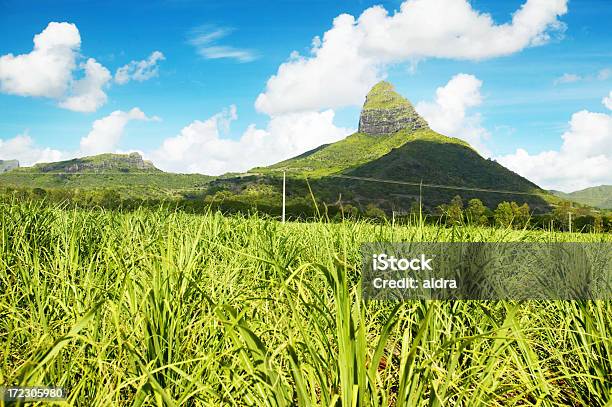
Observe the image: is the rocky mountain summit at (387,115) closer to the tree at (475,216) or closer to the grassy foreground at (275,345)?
the tree at (475,216)

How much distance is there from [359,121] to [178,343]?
171849 mm

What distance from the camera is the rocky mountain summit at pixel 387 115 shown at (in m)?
153

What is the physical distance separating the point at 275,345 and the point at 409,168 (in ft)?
290

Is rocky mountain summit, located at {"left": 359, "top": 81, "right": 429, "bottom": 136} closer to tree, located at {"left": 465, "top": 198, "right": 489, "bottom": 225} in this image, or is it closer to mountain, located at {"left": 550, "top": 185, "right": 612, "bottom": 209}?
mountain, located at {"left": 550, "top": 185, "right": 612, "bottom": 209}

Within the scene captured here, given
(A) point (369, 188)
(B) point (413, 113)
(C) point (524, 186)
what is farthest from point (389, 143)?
(A) point (369, 188)

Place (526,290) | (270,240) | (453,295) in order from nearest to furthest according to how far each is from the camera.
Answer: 1. (453,295)
2. (526,290)
3. (270,240)

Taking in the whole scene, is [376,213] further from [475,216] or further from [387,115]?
[387,115]

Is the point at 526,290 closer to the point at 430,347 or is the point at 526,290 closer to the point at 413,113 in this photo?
the point at 430,347

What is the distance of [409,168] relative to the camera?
87.9 metres

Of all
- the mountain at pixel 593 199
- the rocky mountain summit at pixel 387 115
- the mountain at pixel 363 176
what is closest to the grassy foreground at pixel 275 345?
the mountain at pixel 363 176

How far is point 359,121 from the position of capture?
170 meters

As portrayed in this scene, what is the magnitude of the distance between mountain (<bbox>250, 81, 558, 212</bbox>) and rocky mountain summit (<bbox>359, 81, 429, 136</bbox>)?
38 centimetres

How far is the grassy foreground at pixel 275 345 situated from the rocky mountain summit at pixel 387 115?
5906 inches

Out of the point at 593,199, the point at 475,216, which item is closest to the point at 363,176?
the point at 593,199
